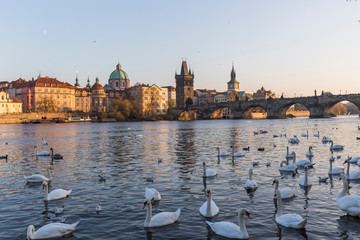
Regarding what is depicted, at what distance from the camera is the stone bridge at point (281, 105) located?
12069 cm

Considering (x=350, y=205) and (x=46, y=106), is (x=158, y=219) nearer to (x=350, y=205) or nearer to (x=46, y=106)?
(x=350, y=205)

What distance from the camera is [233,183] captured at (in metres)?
16.3

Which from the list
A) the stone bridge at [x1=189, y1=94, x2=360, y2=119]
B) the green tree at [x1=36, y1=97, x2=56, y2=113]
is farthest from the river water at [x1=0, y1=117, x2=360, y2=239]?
the green tree at [x1=36, y1=97, x2=56, y2=113]

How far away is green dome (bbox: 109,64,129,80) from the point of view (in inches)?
7618

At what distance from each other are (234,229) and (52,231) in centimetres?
511

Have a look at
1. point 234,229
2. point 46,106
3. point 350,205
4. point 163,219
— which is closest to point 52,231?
point 163,219

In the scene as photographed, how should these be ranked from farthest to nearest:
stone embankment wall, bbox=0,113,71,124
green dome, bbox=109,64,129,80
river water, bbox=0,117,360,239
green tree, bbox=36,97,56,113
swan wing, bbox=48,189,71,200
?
1. green dome, bbox=109,64,129,80
2. green tree, bbox=36,97,56,113
3. stone embankment wall, bbox=0,113,71,124
4. swan wing, bbox=48,189,71,200
5. river water, bbox=0,117,360,239

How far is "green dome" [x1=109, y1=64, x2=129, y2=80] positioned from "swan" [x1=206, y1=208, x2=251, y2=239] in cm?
18904

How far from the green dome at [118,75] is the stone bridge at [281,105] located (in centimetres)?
4951

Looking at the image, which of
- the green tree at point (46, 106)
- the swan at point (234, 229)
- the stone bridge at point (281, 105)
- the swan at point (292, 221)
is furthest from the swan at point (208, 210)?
the green tree at point (46, 106)

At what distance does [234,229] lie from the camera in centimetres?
946

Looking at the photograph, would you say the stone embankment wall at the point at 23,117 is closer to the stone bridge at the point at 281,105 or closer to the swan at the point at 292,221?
the stone bridge at the point at 281,105

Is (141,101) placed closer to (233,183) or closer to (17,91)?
(17,91)

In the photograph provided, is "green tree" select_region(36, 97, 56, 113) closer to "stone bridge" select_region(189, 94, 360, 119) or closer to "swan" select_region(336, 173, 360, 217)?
"stone bridge" select_region(189, 94, 360, 119)
